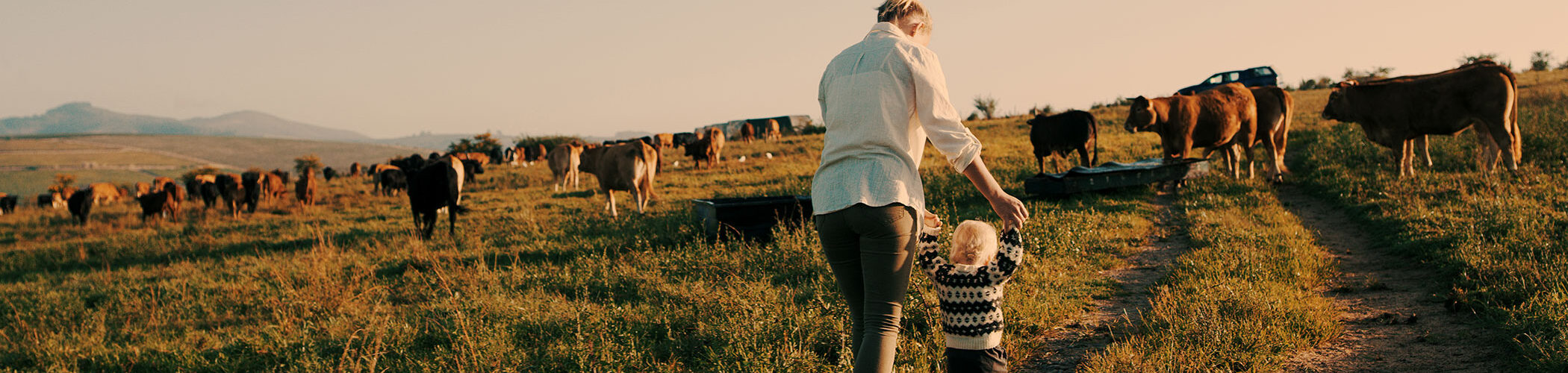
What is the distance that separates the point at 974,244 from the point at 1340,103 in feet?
42.1

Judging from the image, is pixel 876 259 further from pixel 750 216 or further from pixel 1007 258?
pixel 750 216

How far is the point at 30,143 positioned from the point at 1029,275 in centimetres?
25059

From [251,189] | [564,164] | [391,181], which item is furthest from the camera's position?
[391,181]

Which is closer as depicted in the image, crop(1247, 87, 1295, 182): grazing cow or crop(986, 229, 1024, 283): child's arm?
crop(986, 229, 1024, 283): child's arm

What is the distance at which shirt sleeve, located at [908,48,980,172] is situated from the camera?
2.57m

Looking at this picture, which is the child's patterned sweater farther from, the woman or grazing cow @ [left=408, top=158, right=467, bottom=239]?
grazing cow @ [left=408, top=158, right=467, bottom=239]

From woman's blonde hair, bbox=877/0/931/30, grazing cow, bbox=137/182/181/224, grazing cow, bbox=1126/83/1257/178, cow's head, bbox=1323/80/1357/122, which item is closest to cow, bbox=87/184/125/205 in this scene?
grazing cow, bbox=137/182/181/224

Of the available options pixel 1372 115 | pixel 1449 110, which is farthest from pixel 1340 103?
pixel 1449 110

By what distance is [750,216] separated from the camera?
8969mm

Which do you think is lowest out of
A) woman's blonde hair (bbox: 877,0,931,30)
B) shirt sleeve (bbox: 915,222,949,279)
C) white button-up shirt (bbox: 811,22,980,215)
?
shirt sleeve (bbox: 915,222,949,279)

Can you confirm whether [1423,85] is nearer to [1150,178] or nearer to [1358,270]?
[1150,178]

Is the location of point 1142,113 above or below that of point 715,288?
above

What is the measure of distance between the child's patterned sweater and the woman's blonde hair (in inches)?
35.4

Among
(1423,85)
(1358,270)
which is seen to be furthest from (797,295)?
(1423,85)
